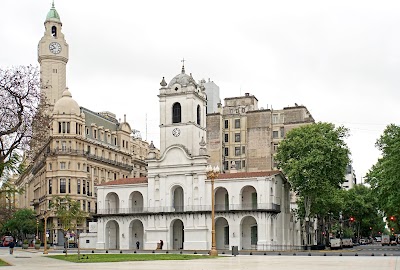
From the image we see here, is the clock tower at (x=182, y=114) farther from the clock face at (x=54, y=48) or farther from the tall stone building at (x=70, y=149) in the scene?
the clock face at (x=54, y=48)

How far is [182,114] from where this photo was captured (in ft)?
300

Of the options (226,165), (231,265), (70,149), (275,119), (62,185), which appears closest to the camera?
(231,265)

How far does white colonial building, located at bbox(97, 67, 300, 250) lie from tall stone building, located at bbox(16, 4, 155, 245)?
60.6ft

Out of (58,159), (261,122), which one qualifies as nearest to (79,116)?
(58,159)

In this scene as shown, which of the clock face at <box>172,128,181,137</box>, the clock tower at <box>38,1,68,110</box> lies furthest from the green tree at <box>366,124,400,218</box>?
the clock tower at <box>38,1,68,110</box>

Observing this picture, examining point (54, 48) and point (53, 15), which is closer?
point (54, 48)

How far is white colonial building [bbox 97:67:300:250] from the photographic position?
83.4 metres

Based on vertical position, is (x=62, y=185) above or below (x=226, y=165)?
below

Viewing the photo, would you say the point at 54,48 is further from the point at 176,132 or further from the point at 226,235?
the point at 226,235

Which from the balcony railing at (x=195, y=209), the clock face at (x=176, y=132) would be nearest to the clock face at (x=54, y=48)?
the clock face at (x=176, y=132)

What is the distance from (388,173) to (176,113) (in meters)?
31.2

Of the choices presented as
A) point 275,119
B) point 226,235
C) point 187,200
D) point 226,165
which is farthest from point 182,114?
point 275,119

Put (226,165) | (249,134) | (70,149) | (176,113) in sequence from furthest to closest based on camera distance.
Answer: (226,165) < (249,134) < (70,149) < (176,113)

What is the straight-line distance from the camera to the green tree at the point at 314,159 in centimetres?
8500
